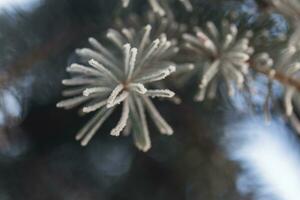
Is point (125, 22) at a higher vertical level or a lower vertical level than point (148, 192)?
Result: higher

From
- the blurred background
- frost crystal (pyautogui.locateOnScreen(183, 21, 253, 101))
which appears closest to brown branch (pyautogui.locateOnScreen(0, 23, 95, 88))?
the blurred background

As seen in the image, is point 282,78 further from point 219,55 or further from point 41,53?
point 41,53

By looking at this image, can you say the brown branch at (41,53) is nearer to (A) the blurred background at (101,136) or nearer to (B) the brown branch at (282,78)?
(A) the blurred background at (101,136)

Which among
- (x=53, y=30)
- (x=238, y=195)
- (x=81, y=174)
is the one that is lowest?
(x=238, y=195)

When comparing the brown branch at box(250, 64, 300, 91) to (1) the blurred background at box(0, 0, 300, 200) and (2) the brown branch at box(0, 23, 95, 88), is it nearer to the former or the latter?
(1) the blurred background at box(0, 0, 300, 200)

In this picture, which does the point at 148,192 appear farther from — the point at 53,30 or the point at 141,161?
the point at 53,30

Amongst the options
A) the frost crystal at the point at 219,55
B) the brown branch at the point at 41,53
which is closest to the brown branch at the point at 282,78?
the frost crystal at the point at 219,55

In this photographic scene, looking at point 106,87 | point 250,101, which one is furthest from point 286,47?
point 106,87
